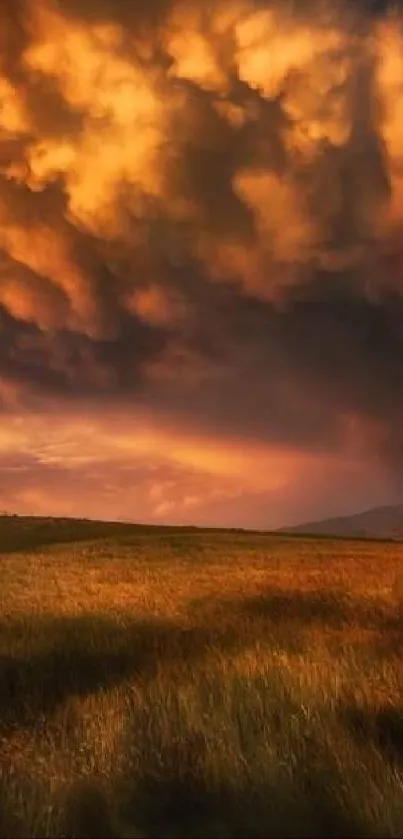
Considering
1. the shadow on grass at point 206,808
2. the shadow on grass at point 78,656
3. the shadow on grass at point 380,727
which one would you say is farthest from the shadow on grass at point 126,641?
the shadow on grass at point 380,727

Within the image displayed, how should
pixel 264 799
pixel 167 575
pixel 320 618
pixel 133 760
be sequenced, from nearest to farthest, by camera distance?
pixel 264 799, pixel 133 760, pixel 320 618, pixel 167 575

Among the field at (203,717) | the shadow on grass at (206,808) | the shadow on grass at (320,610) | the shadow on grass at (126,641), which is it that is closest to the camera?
the shadow on grass at (206,808)

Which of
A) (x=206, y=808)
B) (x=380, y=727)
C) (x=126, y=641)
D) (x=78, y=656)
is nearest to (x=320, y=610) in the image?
(x=126, y=641)

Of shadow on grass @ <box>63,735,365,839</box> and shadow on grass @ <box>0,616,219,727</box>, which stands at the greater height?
shadow on grass @ <box>0,616,219,727</box>

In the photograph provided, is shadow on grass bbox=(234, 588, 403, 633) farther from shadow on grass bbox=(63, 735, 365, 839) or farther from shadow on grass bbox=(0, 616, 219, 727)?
shadow on grass bbox=(63, 735, 365, 839)

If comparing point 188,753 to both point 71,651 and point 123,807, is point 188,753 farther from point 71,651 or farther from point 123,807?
point 71,651

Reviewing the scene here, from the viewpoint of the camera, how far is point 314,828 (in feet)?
17.4

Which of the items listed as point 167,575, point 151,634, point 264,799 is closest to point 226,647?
point 151,634

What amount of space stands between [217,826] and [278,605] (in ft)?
29.1

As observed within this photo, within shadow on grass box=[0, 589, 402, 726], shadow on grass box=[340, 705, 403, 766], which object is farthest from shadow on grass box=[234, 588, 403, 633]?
shadow on grass box=[340, 705, 403, 766]

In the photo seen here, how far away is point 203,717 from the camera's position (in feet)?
24.2

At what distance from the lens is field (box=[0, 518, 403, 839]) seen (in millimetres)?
5480

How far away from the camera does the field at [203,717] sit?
548 centimetres

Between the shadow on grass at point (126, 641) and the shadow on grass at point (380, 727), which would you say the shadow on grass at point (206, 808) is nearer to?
the shadow on grass at point (380, 727)
